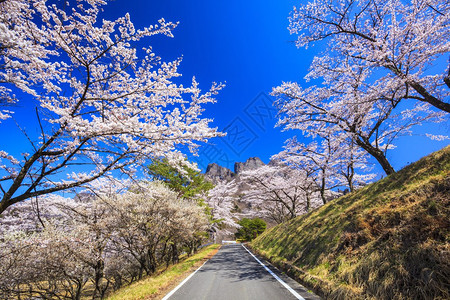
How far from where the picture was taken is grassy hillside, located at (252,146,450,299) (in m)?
3.40

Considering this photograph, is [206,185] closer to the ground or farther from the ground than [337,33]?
closer to the ground

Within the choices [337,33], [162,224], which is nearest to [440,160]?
[337,33]

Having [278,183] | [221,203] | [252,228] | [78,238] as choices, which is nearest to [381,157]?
[278,183]

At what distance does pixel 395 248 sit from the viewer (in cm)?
432

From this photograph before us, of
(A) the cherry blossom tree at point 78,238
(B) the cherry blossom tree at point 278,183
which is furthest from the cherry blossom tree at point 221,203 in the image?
(A) the cherry blossom tree at point 78,238

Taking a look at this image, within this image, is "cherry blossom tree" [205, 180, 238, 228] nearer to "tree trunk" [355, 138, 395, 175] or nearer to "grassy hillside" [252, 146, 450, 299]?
"grassy hillside" [252, 146, 450, 299]

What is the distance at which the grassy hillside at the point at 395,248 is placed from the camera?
340 centimetres

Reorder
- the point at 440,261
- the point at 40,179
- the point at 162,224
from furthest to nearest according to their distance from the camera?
the point at 162,224
the point at 40,179
the point at 440,261

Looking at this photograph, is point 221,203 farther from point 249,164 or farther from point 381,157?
point 249,164

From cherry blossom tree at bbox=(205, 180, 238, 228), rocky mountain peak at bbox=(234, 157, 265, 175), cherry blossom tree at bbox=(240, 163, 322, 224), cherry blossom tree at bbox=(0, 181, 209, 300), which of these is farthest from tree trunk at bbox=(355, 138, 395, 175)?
rocky mountain peak at bbox=(234, 157, 265, 175)

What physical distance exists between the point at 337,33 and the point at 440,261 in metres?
8.23

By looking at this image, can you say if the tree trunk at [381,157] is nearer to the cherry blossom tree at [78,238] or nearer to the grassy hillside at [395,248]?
the grassy hillside at [395,248]

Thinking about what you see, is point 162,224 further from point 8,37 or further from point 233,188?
point 233,188

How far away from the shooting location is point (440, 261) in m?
3.27
